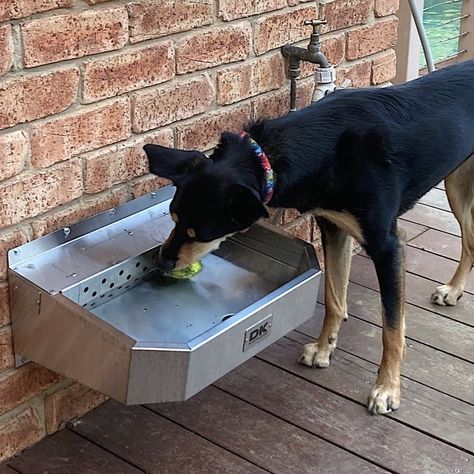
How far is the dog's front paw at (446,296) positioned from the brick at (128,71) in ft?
3.88

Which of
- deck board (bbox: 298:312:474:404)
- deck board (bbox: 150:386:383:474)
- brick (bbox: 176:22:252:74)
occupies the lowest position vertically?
deck board (bbox: 150:386:383:474)

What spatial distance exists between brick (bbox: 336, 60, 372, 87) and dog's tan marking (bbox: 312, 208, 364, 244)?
28.4 inches

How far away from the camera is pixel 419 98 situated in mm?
2303

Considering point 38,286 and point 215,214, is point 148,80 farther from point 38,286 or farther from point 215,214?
point 38,286

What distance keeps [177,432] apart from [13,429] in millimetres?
400

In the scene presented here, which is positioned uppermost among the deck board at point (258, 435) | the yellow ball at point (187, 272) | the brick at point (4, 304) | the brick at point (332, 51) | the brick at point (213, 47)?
the brick at point (213, 47)

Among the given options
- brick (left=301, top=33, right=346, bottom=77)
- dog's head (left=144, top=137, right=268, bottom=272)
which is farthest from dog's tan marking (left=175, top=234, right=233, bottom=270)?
brick (left=301, top=33, right=346, bottom=77)

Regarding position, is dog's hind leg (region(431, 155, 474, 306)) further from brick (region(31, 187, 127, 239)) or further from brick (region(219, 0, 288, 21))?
brick (region(31, 187, 127, 239))

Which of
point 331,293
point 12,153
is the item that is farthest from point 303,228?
point 12,153

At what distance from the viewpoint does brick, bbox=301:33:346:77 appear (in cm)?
269

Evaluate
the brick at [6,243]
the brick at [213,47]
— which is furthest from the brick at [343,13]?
the brick at [6,243]

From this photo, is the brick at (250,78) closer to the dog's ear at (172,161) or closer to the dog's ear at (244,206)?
the dog's ear at (172,161)

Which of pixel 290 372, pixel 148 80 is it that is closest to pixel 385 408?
pixel 290 372

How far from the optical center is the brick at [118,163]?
2.10 metres
